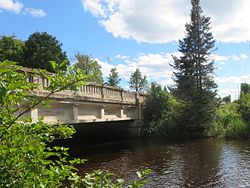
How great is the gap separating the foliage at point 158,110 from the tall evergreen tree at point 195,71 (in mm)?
927

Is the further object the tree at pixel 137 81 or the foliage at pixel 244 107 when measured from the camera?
the tree at pixel 137 81

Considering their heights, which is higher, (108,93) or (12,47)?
(12,47)

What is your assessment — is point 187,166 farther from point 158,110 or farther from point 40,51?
point 40,51

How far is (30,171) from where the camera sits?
2.00 m

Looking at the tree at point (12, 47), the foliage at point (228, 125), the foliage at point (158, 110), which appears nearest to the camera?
the foliage at point (228, 125)

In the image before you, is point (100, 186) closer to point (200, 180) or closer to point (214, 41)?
point (200, 180)

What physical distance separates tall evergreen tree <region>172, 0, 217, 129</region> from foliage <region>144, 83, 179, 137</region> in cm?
93

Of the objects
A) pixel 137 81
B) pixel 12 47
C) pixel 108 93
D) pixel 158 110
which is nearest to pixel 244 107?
pixel 158 110

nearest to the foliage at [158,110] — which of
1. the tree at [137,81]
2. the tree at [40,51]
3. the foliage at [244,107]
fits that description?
the foliage at [244,107]

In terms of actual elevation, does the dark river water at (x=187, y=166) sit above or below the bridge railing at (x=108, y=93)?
below

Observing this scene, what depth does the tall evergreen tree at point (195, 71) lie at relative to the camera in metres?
24.9

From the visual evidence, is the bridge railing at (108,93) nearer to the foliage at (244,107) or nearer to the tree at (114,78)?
the foliage at (244,107)

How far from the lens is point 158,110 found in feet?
87.8

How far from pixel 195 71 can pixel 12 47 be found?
22731 millimetres
